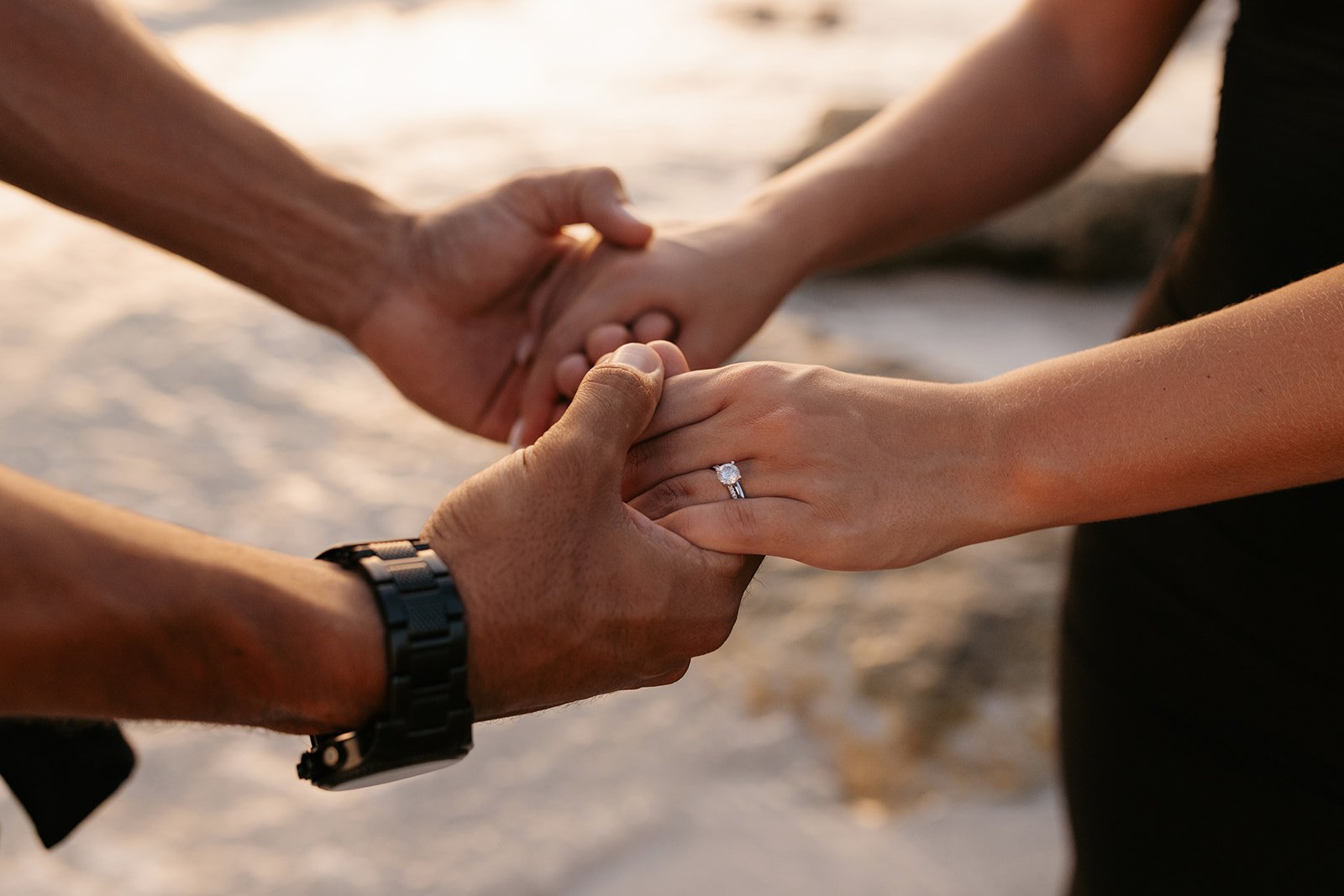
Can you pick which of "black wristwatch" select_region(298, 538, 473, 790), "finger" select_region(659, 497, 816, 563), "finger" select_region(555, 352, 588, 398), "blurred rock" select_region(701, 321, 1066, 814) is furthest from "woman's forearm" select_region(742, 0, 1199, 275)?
"blurred rock" select_region(701, 321, 1066, 814)

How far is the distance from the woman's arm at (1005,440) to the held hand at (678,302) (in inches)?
12.6

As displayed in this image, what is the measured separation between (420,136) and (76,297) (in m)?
1.58

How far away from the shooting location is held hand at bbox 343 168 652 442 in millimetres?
1621

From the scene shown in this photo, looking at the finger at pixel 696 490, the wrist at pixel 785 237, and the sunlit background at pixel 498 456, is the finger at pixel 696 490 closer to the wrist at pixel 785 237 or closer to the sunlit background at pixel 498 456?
the wrist at pixel 785 237

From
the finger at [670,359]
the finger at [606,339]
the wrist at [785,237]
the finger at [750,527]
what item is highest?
the wrist at [785,237]

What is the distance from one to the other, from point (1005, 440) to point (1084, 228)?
3251mm

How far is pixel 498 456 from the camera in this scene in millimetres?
3256

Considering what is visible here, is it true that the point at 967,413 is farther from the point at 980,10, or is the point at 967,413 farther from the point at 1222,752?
the point at 980,10

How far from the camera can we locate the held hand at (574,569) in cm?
101

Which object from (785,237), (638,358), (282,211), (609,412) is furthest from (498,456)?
(609,412)

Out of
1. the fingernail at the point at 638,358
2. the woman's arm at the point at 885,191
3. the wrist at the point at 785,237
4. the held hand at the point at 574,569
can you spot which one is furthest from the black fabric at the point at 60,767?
the wrist at the point at 785,237

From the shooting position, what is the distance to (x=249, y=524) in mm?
2916

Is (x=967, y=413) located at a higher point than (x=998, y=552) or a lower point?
higher

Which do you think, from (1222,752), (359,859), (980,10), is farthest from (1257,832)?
(980,10)
